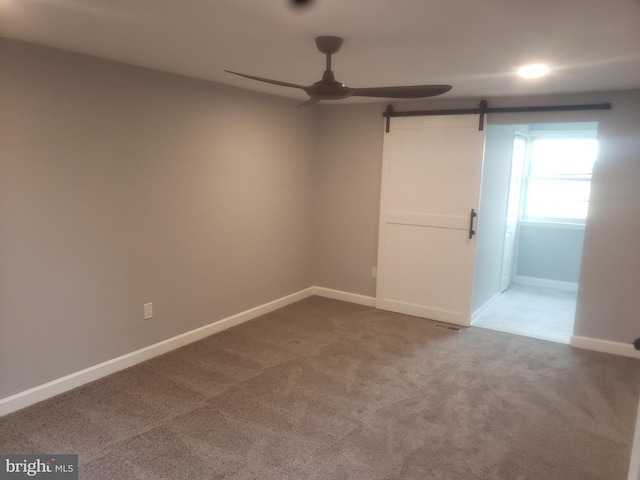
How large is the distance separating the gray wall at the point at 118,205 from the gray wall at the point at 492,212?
2.12 m

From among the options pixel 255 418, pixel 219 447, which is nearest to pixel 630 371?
pixel 255 418

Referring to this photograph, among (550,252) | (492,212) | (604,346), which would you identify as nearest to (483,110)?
(492,212)

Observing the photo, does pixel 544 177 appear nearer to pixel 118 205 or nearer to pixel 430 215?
pixel 430 215

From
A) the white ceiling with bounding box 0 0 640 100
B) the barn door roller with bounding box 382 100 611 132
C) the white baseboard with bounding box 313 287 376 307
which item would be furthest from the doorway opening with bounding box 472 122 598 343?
the white ceiling with bounding box 0 0 640 100

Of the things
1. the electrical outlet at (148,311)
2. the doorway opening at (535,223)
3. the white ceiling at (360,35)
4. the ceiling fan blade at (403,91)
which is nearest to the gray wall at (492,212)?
the doorway opening at (535,223)

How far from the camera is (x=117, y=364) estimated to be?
3.20 m

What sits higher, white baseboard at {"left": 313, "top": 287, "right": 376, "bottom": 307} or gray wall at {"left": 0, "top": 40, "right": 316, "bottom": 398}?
gray wall at {"left": 0, "top": 40, "right": 316, "bottom": 398}

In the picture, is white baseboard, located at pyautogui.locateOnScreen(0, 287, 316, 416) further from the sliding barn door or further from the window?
the window

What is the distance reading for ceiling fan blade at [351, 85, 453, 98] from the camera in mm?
2341

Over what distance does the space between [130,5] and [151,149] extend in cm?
148

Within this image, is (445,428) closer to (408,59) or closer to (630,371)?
(630,371)

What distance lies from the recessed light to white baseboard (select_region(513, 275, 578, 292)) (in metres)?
3.80

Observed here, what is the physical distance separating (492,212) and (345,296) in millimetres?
1896

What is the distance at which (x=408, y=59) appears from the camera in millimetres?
2715
